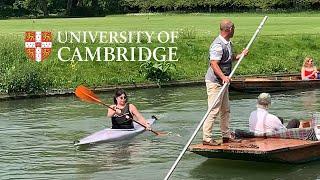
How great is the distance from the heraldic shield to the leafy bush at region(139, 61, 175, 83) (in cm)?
378

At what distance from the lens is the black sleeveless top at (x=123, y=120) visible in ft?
47.8

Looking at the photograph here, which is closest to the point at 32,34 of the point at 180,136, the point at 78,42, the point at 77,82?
the point at 78,42

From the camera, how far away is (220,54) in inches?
457

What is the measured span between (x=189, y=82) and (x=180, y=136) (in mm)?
10473

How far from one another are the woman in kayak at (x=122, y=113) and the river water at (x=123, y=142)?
0.36 metres

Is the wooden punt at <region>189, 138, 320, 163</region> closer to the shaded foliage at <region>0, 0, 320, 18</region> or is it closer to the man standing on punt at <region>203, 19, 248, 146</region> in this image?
the man standing on punt at <region>203, 19, 248, 146</region>

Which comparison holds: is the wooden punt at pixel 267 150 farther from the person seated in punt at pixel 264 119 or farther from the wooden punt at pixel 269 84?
the wooden punt at pixel 269 84

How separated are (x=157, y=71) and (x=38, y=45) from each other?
4.87m

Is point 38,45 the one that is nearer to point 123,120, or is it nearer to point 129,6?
point 123,120

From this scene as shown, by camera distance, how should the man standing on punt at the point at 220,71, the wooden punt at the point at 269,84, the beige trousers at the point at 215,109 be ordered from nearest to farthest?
the man standing on punt at the point at 220,71, the beige trousers at the point at 215,109, the wooden punt at the point at 269,84

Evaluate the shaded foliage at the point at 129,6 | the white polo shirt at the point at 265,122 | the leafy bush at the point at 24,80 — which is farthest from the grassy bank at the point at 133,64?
the shaded foliage at the point at 129,6

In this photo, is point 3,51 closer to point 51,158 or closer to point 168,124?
point 168,124

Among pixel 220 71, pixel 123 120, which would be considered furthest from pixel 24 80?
pixel 220 71

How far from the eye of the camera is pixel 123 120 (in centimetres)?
1470
